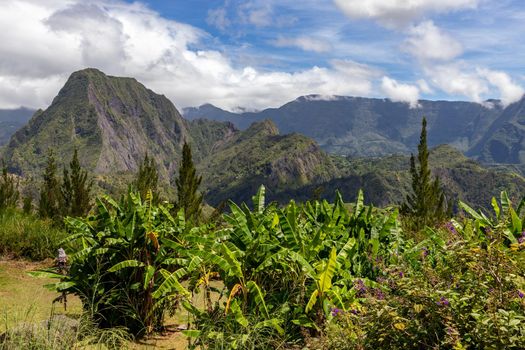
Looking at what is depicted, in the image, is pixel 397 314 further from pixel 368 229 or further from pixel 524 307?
pixel 368 229

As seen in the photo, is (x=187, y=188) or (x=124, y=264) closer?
(x=124, y=264)

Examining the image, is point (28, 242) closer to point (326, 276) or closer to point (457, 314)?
point (326, 276)

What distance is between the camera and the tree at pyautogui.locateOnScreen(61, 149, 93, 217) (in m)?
20.6

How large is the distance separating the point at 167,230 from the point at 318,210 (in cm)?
266

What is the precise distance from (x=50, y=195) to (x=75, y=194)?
3.81 metres

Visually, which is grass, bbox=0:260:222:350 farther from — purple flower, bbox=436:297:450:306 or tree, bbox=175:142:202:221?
tree, bbox=175:142:202:221

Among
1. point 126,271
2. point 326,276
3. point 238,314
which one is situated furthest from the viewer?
point 126,271

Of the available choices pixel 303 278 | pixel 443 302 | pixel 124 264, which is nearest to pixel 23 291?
pixel 124 264

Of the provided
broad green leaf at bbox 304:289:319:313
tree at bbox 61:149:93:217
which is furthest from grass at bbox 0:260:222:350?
tree at bbox 61:149:93:217

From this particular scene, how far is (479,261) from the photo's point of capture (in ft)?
11.5

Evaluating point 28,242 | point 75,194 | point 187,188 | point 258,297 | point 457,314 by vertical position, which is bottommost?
point 28,242

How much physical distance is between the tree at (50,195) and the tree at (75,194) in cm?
56

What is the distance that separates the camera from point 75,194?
2084 cm

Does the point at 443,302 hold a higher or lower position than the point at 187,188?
higher
